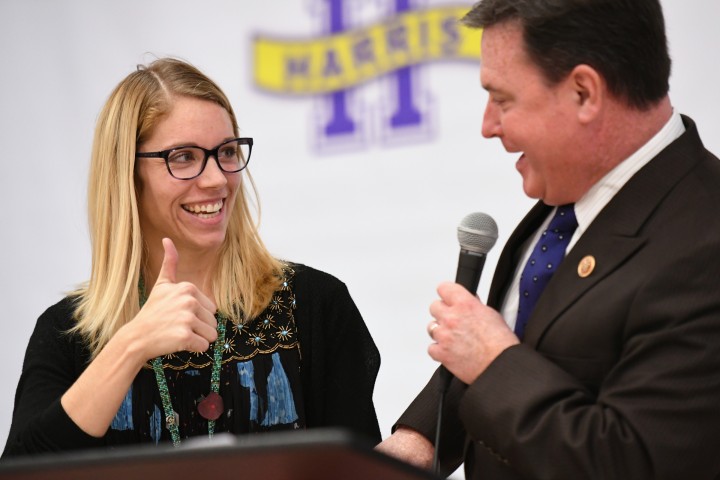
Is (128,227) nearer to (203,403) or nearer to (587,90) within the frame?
(203,403)

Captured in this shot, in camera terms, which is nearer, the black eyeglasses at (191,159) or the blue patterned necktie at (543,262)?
the blue patterned necktie at (543,262)

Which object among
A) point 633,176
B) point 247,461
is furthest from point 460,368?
point 247,461

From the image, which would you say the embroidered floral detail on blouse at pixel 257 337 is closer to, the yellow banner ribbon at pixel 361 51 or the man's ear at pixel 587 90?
the man's ear at pixel 587 90

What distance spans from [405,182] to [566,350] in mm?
1875

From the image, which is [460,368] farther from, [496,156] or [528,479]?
[496,156]

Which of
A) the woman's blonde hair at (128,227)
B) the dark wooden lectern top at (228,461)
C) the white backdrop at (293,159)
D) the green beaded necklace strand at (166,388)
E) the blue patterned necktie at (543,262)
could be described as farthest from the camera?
the white backdrop at (293,159)

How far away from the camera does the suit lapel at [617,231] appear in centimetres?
175

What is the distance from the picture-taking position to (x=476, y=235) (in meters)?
1.95

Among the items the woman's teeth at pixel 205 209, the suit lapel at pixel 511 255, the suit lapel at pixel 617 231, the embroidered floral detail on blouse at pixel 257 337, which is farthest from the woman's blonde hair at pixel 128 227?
the suit lapel at pixel 617 231

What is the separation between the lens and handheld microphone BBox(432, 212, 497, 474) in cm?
193

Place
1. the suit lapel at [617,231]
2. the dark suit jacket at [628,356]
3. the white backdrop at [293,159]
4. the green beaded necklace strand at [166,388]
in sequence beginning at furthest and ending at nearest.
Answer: the white backdrop at [293,159] → the green beaded necklace strand at [166,388] → the suit lapel at [617,231] → the dark suit jacket at [628,356]

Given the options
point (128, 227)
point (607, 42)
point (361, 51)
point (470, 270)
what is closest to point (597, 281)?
point (470, 270)

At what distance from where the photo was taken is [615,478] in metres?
1.61

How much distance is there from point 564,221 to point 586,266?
16cm
